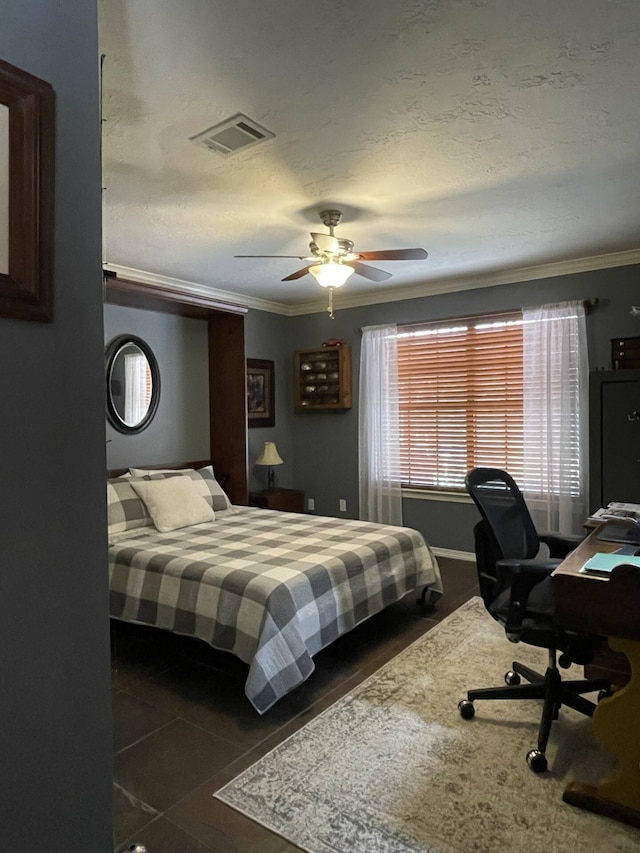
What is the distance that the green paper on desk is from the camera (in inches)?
71.6

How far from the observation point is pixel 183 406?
16.2 feet

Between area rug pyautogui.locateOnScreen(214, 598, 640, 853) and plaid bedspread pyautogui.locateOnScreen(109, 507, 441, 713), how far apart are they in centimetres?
34

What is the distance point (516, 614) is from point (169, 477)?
284 cm

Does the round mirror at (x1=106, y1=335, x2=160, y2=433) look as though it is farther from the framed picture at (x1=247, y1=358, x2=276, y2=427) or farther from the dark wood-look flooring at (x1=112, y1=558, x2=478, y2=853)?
the dark wood-look flooring at (x1=112, y1=558, x2=478, y2=853)

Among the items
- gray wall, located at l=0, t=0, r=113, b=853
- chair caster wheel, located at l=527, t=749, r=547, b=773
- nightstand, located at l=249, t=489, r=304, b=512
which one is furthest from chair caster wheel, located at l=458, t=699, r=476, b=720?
nightstand, located at l=249, t=489, r=304, b=512

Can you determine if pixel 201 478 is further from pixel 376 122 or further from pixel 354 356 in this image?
pixel 376 122

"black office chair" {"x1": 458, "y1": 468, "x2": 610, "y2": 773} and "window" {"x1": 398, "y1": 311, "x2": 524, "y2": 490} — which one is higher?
"window" {"x1": 398, "y1": 311, "x2": 524, "y2": 490}

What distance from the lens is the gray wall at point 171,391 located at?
442 centimetres

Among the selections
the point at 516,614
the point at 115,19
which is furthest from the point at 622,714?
the point at 115,19

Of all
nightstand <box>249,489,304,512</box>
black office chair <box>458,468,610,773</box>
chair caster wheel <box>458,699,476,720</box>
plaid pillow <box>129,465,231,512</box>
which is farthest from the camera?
nightstand <box>249,489,304,512</box>

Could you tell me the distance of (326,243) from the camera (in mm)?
3092

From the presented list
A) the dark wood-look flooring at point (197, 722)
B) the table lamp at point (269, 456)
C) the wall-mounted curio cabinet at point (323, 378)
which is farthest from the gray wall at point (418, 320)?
the dark wood-look flooring at point (197, 722)

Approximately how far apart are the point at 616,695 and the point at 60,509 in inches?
74.3

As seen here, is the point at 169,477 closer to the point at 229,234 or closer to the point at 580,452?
the point at 229,234
